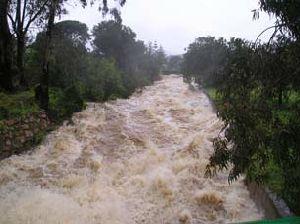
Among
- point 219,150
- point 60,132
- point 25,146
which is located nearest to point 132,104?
point 60,132

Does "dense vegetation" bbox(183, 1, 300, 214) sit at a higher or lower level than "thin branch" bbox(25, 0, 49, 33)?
lower

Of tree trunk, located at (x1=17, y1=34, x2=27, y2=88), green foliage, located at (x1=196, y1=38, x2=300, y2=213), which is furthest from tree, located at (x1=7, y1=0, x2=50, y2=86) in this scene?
green foliage, located at (x1=196, y1=38, x2=300, y2=213)

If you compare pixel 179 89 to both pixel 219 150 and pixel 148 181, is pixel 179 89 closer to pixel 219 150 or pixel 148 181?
pixel 148 181

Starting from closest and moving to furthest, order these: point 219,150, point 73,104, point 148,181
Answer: point 219,150 → point 148,181 → point 73,104

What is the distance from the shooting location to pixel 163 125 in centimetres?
1730

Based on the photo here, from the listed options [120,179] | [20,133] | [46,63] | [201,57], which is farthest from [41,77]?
[201,57]

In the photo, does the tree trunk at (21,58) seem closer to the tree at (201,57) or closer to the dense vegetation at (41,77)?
the dense vegetation at (41,77)

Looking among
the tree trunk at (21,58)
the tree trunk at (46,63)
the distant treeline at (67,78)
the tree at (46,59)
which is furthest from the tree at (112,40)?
the tree trunk at (46,63)

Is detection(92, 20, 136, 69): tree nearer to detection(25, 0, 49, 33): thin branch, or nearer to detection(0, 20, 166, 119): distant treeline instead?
detection(0, 20, 166, 119): distant treeline

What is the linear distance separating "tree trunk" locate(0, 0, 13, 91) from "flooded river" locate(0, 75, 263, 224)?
124 inches

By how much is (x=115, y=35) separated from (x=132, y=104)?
1241 centimetres

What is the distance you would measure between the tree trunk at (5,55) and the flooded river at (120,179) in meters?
3.16

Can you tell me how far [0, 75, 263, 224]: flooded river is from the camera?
367 inches

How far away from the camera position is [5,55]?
54.0 ft
